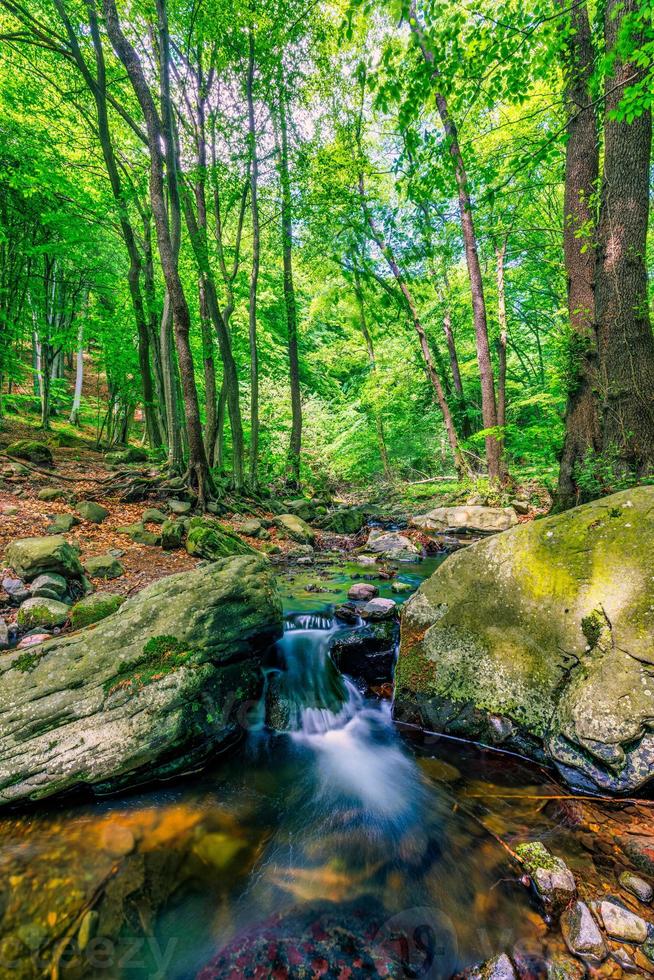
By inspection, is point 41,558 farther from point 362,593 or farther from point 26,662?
point 362,593

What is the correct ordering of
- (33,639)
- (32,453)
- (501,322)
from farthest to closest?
(501,322) < (32,453) < (33,639)

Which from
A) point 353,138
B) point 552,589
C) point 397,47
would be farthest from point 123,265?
point 552,589

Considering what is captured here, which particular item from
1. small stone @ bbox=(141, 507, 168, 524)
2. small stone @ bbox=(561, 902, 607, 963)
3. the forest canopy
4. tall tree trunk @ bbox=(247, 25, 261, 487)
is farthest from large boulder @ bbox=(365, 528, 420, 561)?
small stone @ bbox=(561, 902, 607, 963)

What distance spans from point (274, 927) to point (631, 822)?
226 cm

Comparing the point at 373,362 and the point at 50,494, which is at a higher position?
the point at 373,362

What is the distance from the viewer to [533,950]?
1921mm

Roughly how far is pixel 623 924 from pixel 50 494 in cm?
950

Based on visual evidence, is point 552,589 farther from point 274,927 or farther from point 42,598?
point 42,598

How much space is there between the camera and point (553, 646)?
10.9ft

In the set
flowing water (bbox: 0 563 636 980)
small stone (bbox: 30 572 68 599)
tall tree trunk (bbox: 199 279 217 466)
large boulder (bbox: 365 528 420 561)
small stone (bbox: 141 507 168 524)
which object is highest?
tall tree trunk (bbox: 199 279 217 466)

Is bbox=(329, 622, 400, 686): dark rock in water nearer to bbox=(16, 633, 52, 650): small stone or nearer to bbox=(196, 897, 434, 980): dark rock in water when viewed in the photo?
bbox=(196, 897, 434, 980): dark rock in water

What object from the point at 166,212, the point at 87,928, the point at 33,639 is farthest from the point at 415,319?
the point at 87,928

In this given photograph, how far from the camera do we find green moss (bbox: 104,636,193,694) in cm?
331

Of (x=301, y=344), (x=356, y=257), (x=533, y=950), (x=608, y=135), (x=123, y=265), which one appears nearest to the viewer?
(x=533, y=950)
